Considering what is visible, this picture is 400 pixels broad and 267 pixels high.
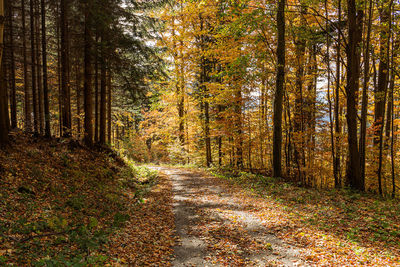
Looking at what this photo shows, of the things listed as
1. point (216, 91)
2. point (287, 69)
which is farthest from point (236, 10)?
point (216, 91)

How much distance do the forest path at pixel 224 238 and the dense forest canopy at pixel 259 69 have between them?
556 cm

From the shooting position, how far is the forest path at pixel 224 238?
4.85 meters

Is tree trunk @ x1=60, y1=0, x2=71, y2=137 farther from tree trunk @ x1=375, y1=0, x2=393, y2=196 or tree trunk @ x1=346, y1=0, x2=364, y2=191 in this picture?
tree trunk @ x1=375, y1=0, x2=393, y2=196

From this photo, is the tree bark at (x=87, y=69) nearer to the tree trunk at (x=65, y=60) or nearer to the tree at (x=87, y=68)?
the tree at (x=87, y=68)

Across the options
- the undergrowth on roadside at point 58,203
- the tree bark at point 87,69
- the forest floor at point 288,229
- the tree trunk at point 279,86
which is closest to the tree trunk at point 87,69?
the tree bark at point 87,69

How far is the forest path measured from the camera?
485cm

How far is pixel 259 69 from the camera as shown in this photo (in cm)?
1373

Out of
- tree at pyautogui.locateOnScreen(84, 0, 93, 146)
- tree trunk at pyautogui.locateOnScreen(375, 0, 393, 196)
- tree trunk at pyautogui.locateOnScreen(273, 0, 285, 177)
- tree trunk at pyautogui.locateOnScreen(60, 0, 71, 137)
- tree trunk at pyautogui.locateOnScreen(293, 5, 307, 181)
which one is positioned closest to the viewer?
tree trunk at pyautogui.locateOnScreen(375, 0, 393, 196)

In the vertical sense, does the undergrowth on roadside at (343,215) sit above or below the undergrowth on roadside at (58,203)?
below

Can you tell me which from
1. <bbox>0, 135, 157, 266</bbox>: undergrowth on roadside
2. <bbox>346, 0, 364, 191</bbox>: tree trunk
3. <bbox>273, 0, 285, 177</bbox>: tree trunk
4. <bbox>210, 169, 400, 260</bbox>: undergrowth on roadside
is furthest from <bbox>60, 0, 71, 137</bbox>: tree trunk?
<bbox>346, 0, 364, 191</bbox>: tree trunk

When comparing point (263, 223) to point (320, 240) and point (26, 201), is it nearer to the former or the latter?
point (320, 240)

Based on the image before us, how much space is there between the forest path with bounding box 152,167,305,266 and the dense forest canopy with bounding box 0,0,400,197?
556 cm

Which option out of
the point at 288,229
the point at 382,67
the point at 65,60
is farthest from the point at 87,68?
the point at 382,67

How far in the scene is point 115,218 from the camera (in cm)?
676
